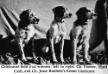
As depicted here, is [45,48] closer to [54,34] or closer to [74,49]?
[54,34]

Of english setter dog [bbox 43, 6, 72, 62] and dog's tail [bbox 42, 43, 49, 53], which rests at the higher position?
english setter dog [bbox 43, 6, 72, 62]

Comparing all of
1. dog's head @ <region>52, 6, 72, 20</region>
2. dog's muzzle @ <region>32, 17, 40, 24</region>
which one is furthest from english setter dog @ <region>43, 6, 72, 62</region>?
dog's muzzle @ <region>32, 17, 40, 24</region>

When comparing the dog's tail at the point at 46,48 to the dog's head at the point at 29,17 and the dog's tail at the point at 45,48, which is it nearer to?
the dog's tail at the point at 45,48

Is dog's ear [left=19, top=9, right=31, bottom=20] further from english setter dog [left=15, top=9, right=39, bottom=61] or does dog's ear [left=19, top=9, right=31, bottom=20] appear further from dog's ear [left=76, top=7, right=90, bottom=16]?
dog's ear [left=76, top=7, right=90, bottom=16]

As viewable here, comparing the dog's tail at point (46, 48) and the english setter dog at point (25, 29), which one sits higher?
the english setter dog at point (25, 29)

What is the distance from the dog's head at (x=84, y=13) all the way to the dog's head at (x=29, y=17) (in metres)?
0.37

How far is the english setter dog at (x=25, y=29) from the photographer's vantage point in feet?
7.26

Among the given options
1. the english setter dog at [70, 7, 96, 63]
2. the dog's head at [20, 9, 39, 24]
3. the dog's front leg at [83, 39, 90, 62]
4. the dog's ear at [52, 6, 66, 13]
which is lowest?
the dog's front leg at [83, 39, 90, 62]

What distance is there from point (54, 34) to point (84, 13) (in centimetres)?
32

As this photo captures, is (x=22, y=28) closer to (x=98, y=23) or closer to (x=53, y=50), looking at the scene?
(x=53, y=50)

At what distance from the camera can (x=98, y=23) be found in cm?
223

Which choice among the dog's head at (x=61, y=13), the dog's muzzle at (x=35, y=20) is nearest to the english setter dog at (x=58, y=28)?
the dog's head at (x=61, y=13)

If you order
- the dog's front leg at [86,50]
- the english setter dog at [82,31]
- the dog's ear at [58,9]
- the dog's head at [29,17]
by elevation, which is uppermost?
the dog's ear at [58,9]

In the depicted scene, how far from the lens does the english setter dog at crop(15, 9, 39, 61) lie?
221 cm
